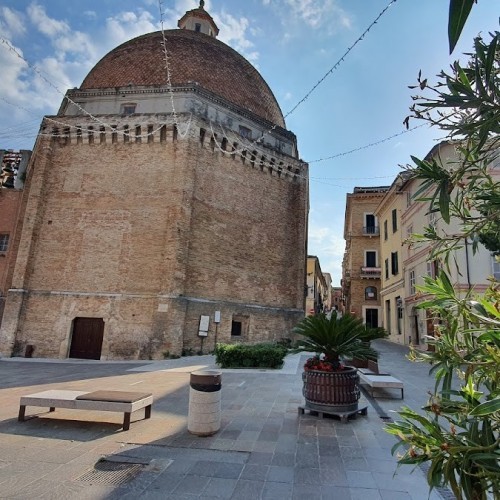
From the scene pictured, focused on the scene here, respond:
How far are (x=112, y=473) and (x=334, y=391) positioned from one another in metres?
3.58

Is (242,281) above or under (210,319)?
above

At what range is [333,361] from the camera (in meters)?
6.39

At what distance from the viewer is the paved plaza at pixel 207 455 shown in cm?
352

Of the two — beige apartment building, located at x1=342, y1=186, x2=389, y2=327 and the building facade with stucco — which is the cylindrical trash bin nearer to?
the building facade with stucco

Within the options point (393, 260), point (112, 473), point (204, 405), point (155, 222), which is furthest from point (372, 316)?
point (112, 473)

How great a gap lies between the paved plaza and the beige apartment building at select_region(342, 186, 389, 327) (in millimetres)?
25708

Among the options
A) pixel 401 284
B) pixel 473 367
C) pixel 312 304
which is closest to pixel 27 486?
A: pixel 473 367

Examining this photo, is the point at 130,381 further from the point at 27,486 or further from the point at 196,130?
the point at 196,130

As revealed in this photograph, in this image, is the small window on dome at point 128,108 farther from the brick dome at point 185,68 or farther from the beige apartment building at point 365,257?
the beige apartment building at point 365,257

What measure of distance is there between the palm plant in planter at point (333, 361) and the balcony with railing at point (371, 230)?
2817 centimetres

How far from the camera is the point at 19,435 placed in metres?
5.06

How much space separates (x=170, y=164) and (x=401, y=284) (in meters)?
15.8

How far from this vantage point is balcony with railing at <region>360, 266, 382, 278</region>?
32156mm

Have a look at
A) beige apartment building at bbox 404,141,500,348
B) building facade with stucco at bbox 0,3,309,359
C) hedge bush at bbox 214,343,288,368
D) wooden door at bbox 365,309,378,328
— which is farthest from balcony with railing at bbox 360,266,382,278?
hedge bush at bbox 214,343,288,368
